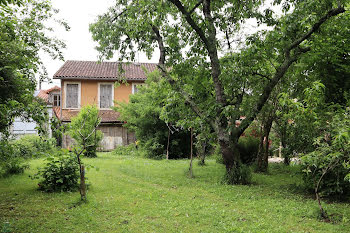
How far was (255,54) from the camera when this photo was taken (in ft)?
27.4

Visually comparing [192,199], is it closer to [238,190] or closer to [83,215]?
[238,190]

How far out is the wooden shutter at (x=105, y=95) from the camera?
23.0 m

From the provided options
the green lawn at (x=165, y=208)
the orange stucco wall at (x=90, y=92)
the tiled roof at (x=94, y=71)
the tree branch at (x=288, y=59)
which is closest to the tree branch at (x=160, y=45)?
the tree branch at (x=288, y=59)

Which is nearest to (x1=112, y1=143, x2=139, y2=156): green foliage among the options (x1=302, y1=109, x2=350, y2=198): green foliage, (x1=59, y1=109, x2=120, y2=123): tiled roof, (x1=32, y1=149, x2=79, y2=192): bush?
(x1=59, y1=109, x2=120, y2=123): tiled roof

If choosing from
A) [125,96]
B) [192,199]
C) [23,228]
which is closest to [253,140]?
[192,199]

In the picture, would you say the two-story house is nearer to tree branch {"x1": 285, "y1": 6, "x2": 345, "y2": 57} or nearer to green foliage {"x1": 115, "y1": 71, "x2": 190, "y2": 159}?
green foliage {"x1": 115, "y1": 71, "x2": 190, "y2": 159}

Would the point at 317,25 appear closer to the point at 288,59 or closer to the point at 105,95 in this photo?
the point at 288,59

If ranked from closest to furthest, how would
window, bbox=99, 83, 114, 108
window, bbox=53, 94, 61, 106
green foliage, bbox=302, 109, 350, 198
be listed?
1. green foliage, bbox=302, 109, 350, 198
2. window, bbox=99, 83, 114, 108
3. window, bbox=53, 94, 61, 106

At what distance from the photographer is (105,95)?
23.1m

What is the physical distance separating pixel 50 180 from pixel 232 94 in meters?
6.05

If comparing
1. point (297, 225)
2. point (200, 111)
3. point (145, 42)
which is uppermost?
point (145, 42)

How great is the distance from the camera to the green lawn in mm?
5415

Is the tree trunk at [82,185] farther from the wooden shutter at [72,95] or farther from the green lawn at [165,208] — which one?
the wooden shutter at [72,95]

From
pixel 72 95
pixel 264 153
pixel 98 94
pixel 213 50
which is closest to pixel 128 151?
pixel 98 94
